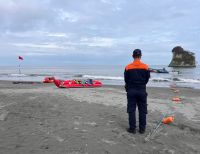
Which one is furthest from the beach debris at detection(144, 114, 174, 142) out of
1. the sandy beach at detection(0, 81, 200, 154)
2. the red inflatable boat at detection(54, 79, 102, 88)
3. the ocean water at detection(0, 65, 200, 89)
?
the ocean water at detection(0, 65, 200, 89)

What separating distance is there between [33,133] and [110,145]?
1732 mm

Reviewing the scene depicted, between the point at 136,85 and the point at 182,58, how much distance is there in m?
111

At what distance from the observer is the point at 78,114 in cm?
901

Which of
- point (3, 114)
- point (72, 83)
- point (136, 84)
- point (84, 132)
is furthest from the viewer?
point (72, 83)

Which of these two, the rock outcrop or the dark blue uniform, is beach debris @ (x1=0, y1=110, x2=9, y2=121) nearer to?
the dark blue uniform

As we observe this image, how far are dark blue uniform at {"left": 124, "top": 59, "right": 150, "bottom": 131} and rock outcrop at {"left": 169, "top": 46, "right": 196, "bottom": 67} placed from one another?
10937 centimetres

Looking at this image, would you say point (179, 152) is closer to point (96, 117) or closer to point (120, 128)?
point (120, 128)

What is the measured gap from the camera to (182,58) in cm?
11431

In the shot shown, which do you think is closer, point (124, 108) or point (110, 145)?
point (110, 145)

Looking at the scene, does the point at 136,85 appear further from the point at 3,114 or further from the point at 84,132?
the point at 3,114

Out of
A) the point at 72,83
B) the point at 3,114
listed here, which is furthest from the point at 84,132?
the point at 72,83

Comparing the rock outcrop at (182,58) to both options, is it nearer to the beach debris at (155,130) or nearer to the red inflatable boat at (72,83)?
the red inflatable boat at (72,83)

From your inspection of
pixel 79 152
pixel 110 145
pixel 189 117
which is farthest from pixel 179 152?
pixel 189 117

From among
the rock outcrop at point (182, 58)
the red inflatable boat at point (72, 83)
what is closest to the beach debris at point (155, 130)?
the red inflatable boat at point (72, 83)
